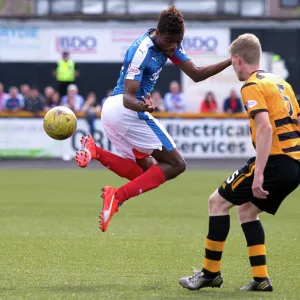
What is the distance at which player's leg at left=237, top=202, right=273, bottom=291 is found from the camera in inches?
Result: 283

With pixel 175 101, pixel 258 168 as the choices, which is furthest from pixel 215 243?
pixel 175 101

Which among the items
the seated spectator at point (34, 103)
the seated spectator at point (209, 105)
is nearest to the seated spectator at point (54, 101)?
the seated spectator at point (34, 103)

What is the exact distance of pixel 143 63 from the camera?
838 centimetres

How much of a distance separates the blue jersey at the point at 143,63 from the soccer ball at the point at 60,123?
57 centimetres

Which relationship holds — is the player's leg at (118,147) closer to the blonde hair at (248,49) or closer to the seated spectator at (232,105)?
the blonde hair at (248,49)

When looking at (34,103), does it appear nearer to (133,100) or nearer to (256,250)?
(133,100)

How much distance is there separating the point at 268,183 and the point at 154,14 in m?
26.3

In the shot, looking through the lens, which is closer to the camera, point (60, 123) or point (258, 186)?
point (258, 186)

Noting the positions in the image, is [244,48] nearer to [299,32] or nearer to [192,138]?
[192,138]

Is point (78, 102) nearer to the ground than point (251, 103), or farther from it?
nearer to the ground

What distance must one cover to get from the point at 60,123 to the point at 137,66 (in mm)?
1017

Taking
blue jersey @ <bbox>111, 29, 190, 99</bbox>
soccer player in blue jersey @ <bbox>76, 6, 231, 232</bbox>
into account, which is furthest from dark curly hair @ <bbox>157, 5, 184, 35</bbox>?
blue jersey @ <bbox>111, 29, 190, 99</bbox>

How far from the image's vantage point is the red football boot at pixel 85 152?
851 cm

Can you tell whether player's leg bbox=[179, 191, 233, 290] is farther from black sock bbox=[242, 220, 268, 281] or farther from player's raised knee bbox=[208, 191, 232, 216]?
black sock bbox=[242, 220, 268, 281]
